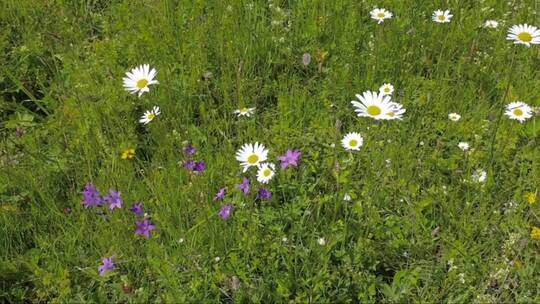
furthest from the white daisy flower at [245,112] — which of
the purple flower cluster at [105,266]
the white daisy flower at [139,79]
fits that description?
the purple flower cluster at [105,266]

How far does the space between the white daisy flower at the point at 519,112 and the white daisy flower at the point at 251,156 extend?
3.45ft

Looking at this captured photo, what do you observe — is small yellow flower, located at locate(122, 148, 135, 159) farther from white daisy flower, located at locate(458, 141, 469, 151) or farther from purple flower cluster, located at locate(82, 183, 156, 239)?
white daisy flower, located at locate(458, 141, 469, 151)

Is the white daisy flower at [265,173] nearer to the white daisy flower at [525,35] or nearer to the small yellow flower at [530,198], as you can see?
the small yellow flower at [530,198]

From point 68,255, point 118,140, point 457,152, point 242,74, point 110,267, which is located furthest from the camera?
point 242,74

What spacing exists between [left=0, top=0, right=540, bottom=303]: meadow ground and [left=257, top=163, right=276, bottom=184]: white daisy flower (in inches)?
1.4

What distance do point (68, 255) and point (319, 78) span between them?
1.49m

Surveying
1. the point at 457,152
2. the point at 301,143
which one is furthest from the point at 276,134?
the point at 457,152

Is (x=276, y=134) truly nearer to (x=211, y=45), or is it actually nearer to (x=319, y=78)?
(x=319, y=78)

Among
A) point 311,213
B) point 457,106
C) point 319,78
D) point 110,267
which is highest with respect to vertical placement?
→ point 319,78

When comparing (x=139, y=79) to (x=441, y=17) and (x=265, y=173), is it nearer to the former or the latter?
(x=265, y=173)

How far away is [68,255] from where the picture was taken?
1974mm

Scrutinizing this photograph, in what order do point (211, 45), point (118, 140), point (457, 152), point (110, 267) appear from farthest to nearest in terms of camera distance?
1. point (211, 45)
2. point (118, 140)
3. point (457, 152)
4. point (110, 267)

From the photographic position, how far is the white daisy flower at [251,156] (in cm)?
202

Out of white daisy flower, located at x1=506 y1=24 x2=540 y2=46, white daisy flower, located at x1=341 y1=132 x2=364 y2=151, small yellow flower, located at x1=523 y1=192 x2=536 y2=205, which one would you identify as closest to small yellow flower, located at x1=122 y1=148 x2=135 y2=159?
white daisy flower, located at x1=341 y1=132 x2=364 y2=151
